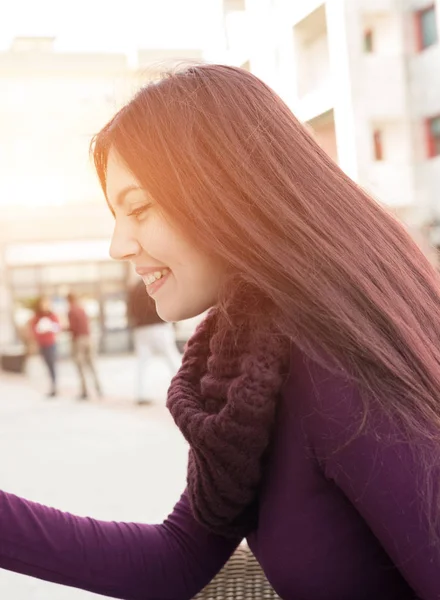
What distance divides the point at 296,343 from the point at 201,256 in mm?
139

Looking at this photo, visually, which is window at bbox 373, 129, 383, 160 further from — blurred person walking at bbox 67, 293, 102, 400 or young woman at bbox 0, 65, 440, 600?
blurred person walking at bbox 67, 293, 102, 400

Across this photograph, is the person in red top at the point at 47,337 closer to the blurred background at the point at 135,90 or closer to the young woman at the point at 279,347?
the blurred background at the point at 135,90

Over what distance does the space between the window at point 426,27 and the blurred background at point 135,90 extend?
10 mm

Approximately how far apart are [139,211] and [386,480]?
1.14 feet

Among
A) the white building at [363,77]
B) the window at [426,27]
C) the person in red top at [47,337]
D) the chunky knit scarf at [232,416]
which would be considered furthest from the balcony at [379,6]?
the person in red top at [47,337]

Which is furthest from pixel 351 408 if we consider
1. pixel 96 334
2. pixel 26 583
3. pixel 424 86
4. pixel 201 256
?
pixel 96 334

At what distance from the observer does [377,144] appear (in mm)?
2990

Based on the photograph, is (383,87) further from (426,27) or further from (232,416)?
(232,416)

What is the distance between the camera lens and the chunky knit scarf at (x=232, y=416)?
0.63m

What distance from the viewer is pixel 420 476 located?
0.56 metres

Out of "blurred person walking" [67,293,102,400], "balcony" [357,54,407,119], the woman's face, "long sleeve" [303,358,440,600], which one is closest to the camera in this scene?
"long sleeve" [303,358,440,600]

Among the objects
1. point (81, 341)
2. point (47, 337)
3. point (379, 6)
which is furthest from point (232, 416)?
point (47, 337)

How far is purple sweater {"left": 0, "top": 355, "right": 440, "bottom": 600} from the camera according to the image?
57 cm

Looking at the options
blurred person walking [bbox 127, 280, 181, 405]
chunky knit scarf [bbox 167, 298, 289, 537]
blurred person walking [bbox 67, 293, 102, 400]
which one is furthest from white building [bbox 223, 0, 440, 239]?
blurred person walking [bbox 67, 293, 102, 400]
